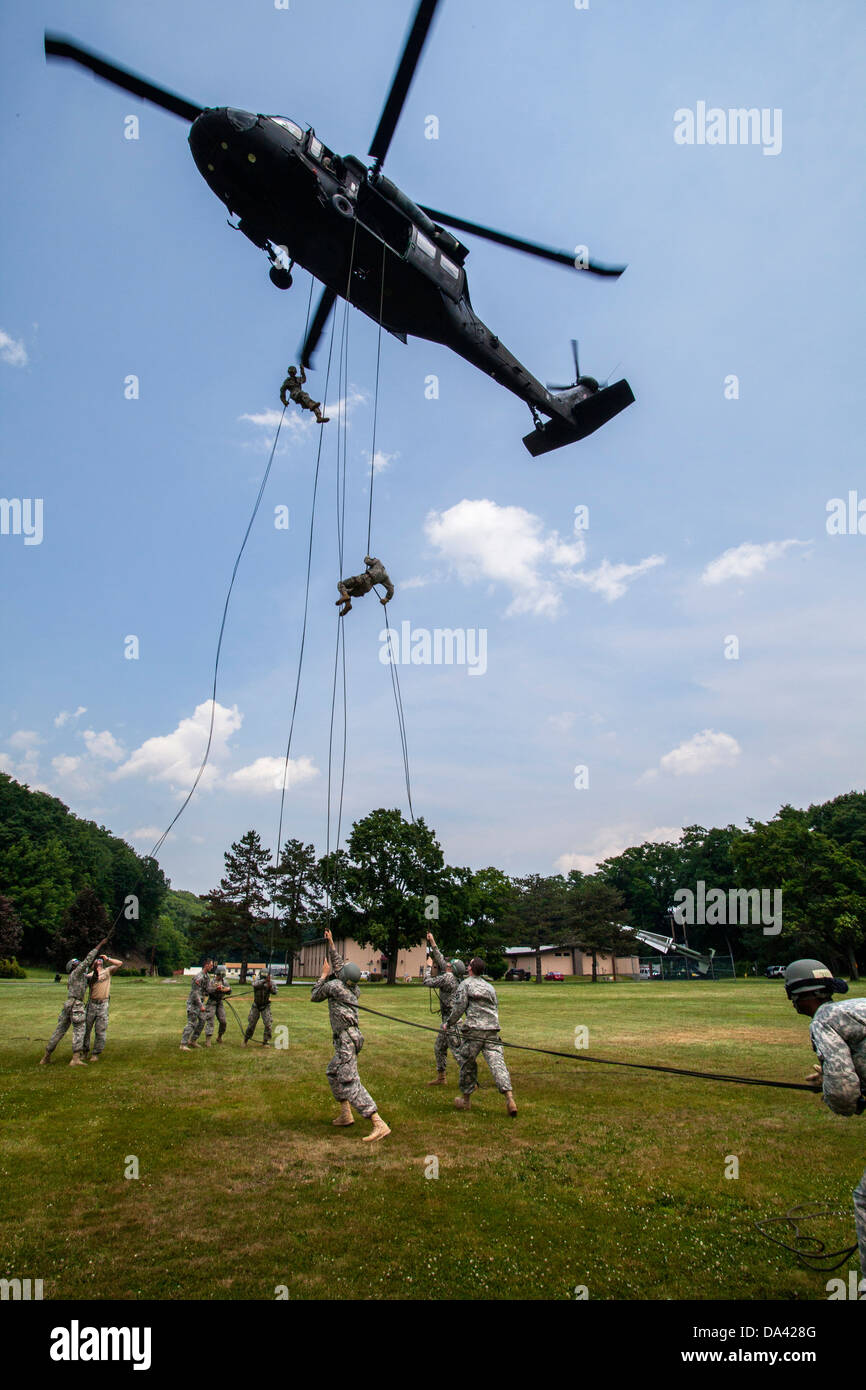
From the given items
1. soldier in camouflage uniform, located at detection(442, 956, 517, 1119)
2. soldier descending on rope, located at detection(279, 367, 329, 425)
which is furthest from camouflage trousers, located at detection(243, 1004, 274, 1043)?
soldier descending on rope, located at detection(279, 367, 329, 425)

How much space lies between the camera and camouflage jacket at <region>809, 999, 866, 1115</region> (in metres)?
4.53

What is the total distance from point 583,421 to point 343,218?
299 inches

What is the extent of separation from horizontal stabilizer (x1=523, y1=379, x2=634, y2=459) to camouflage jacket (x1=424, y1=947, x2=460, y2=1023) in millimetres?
11888

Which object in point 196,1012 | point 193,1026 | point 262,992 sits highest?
point 262,992

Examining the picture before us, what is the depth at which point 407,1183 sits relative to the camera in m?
6.95

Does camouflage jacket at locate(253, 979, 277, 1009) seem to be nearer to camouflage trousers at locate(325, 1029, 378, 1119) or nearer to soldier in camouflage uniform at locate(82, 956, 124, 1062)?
soldier in camouflage uniform at locate(82, 956, 124, 1062)

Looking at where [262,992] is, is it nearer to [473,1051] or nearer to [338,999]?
[338,999]

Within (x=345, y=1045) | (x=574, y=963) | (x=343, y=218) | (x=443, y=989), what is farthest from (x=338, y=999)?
(x=574, y=963)

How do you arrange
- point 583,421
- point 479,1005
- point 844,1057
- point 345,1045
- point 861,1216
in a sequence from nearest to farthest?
1. point 861,1216
2. point 844,1057
3. point 345,1045
4. point 479,1005
5. point 583,421

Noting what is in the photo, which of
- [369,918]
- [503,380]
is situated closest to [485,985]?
[503,380]

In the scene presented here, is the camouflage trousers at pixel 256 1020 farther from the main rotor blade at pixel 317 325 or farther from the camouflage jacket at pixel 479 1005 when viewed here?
the main rotor blade at pixel 317 325

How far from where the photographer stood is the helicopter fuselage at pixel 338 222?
33.7 ft

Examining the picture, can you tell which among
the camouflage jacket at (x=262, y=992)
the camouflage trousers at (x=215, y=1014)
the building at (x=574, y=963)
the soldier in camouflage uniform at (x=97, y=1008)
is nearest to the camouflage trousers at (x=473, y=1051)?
the camouflage jacket at (x=262, y=992)

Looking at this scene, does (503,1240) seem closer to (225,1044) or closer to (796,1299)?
(796,1299)
